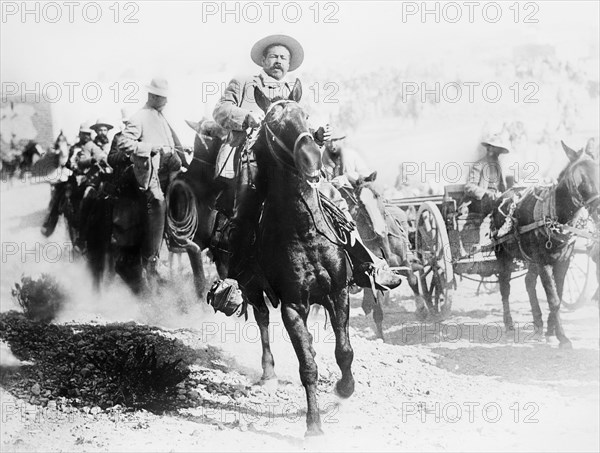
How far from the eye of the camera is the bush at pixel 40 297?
616 centimetres

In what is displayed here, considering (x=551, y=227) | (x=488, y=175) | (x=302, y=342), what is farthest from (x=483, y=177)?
(x=302, y=342)

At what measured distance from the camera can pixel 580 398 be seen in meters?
6.18

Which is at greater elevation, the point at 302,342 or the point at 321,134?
the point at 321,134

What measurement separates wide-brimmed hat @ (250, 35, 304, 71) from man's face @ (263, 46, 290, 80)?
0.04 metres

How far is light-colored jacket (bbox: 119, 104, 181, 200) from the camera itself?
5973mm

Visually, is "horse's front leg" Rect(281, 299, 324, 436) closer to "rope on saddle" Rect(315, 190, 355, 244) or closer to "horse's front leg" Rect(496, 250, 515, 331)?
"rope on saddle" Rect(315, 190, 355, 244)

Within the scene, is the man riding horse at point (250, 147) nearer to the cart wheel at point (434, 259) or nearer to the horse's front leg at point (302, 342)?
the horse's front leg at point (302, 342)

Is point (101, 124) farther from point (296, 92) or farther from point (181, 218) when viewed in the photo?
point (296, 92)

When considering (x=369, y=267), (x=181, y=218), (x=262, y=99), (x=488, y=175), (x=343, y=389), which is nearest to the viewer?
(x=262, y=99)

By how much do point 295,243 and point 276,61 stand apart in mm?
1455

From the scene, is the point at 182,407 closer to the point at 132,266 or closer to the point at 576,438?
the point at 132,266

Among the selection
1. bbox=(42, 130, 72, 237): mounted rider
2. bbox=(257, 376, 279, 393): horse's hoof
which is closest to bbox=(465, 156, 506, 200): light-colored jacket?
bbox=(257, 376, 279, 393): horse's hoof

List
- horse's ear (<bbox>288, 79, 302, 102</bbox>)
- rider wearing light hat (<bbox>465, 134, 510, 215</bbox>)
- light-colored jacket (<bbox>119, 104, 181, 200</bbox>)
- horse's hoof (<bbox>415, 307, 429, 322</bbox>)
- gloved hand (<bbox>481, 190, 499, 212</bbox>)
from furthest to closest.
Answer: gloved hand (<bbox>481, 190, 499, 212</bbox>), rider wearing light hat (<bbox>465, 134, 510, 215</bbox>), horse's hoof (<bbox>415, 307, 429, 322</bbox>), light-colored jacket (<bbox>119, 104, 181, 200</bbox>), horse's ear (<bbox>288, 79, 302, 102</bbox>)

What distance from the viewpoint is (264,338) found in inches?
228
